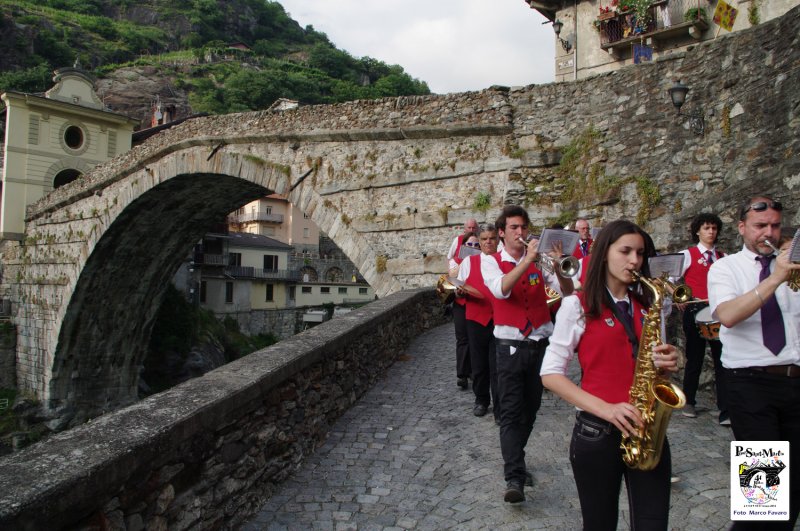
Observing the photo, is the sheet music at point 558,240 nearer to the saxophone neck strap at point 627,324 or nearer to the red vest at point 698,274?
the saxophone neck strap at point 627,324

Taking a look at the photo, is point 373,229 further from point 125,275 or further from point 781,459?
point 125,275

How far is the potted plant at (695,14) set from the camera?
12.5 meters

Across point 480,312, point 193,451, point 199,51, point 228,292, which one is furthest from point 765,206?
point 199,51

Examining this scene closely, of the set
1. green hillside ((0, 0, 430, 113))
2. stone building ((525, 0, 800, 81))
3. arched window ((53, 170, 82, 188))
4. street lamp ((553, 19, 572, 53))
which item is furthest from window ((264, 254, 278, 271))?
street lamp ((553, 19, 572, 53))

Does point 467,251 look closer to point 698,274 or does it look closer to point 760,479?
point 698,274

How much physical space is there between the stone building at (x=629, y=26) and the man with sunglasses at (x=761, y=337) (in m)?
10.2

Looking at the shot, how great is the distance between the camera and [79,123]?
79.9ft

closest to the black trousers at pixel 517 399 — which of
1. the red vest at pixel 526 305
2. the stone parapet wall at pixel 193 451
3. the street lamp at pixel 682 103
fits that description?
the red vest at pixel 526 305

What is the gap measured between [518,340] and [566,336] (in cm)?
127

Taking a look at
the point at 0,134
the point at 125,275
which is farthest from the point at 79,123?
the point at 125,275

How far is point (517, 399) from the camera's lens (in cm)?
319

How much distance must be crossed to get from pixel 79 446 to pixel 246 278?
36.7 m

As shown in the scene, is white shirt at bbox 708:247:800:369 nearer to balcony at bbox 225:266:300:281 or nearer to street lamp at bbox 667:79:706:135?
street lamp at bbox 667:79:706:135

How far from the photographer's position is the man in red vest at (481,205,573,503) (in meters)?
3.12
